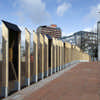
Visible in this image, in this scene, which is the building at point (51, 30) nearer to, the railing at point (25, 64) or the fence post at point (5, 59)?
the railing at point (25, 64)

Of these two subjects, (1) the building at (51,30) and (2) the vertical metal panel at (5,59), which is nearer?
(2) the vertical metal panel at (5,59)

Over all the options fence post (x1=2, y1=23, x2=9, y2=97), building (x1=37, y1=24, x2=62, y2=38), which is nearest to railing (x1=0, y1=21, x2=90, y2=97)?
fence post (x1=2, y1=23, x2=9, y2=97)

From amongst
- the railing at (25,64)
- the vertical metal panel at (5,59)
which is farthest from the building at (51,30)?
the vertical metal panel at (5,59)

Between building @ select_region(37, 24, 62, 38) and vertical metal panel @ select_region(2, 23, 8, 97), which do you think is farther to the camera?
building @ select_region(37, 24, 62, 38)

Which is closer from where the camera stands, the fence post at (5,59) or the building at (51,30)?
the fence post at (5,59)

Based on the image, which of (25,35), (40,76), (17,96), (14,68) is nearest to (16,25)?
(25,35)

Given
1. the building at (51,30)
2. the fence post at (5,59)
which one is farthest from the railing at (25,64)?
the building at (51,30)

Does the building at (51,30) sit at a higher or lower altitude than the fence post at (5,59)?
higher

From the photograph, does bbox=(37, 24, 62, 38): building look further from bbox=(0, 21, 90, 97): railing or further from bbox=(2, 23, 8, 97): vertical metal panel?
bbox=(2, 23, 8, 97): vertical metal panel

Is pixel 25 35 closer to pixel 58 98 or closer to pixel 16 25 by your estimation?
pixel 16 25

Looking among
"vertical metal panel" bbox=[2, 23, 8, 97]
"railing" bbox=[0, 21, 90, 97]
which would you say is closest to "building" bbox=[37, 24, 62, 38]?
"railing" bbox=[0, 21, 90, 97]

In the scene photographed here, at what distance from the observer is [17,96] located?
6.26 m

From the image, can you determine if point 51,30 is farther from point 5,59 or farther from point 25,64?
point 5,59

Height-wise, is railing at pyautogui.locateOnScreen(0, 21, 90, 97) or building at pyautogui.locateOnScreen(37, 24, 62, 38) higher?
building at pyautogui.locateOnScreen(37, 24, 62, 38)
